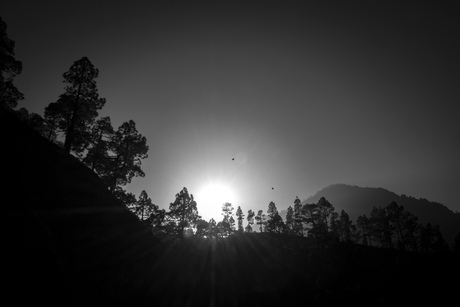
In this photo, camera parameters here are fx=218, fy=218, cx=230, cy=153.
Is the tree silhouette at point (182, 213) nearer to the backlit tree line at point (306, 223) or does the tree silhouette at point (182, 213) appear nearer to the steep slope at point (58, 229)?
the backlit tree line at point (306, 223)

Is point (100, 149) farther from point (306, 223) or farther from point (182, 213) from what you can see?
point (306, 223)

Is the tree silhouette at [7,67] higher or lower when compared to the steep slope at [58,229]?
higher

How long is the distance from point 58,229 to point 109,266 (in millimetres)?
4428

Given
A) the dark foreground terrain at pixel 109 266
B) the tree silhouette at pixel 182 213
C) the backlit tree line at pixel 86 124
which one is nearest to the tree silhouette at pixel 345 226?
the dark foreground terrain at pixel 109 266

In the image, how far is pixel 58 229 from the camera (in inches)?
572

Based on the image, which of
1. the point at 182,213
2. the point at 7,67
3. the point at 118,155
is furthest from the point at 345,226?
the point at 7,67

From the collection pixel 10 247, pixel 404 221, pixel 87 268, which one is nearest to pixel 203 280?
pixel 87 268

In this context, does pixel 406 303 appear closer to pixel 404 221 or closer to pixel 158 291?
pixel 158 291

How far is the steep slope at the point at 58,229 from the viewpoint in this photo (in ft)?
35.3

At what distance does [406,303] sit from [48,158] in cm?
4668

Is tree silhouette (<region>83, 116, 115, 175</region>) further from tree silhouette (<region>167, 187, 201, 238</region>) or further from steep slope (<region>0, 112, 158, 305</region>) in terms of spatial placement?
tree silhouette (<region>167, 187, 201, 238</region>)

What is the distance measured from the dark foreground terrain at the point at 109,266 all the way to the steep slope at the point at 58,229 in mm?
64

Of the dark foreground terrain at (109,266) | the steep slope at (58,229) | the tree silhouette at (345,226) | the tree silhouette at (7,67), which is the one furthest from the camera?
the tree silhouette at (345,226)

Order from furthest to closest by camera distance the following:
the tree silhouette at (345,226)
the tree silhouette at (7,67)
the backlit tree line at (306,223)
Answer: the tree silhouette at (345,226)
the backlit tree line at (306,223)
the tree silhouette at (7,67)
